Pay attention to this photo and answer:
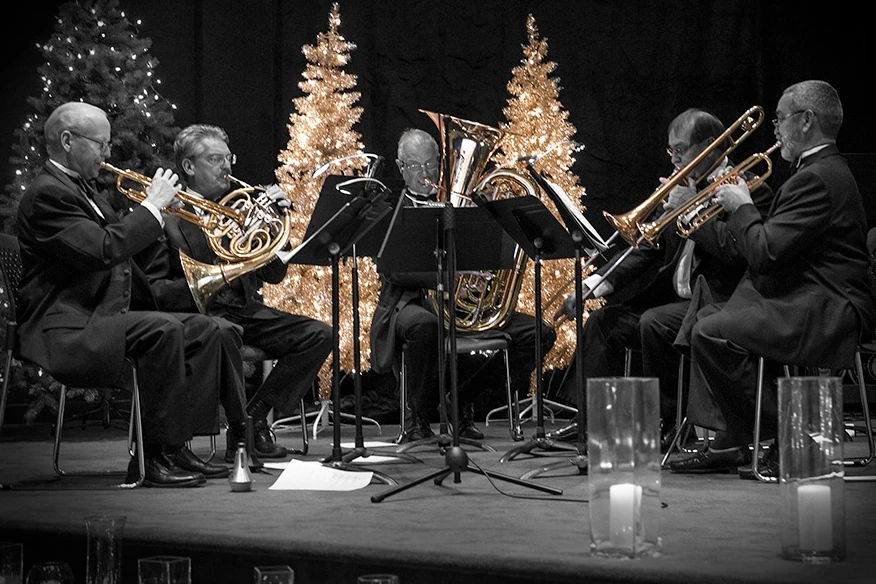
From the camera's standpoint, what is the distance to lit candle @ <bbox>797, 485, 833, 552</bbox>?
2.72 m

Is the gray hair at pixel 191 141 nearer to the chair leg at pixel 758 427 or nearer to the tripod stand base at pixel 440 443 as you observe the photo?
the tripod stand base at pixel 440 443

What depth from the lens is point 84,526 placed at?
3451 millimetres

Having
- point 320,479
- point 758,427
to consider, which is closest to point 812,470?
point 758,427

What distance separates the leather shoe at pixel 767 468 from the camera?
14.1ft

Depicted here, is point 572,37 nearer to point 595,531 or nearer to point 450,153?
point 450,153

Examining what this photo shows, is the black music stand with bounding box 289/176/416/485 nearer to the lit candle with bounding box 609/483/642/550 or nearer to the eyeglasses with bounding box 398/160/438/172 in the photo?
the lit candle with bounding box 609/483/642/550

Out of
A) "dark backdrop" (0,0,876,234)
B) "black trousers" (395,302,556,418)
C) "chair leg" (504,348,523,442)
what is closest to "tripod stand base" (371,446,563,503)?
"black trousers" (395,302,556,418)

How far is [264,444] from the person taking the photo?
17.8 feet

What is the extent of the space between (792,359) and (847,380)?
4.07m

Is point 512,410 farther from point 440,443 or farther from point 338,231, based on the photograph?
point 338,231

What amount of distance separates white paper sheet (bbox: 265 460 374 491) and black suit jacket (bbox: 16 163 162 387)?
2.52 feet

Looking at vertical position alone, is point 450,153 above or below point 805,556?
above

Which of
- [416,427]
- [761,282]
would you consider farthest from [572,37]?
[761,282]

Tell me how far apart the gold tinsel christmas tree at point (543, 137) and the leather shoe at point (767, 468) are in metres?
3.59
